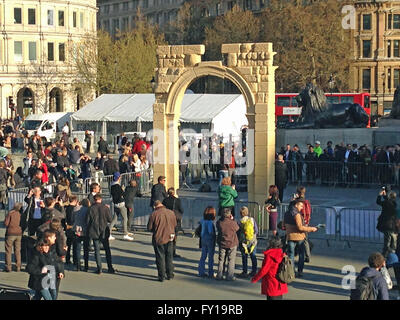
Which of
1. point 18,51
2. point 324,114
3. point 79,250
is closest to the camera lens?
point 79,250

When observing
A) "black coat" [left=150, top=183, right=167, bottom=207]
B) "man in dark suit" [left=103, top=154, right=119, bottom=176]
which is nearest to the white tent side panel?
"man in dark suit" [left=103, top=154, right=119, bottom=176]

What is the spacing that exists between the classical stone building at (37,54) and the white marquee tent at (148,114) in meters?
33.8

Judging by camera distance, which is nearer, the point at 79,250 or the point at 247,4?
the point at 79,250

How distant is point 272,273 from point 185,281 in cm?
400

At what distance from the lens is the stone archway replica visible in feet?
70.6

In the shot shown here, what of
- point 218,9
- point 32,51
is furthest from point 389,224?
point 218,9

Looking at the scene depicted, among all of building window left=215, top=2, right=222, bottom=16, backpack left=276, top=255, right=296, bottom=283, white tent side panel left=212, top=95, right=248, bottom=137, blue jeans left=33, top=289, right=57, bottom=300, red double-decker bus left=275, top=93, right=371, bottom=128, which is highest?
building window left=215, top=2, right=222, bottom=16

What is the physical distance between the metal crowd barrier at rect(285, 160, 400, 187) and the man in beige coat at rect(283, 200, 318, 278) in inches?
519

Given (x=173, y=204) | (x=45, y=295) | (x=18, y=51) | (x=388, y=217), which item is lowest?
(x=45, y=295)

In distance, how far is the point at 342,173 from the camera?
99.1 ft

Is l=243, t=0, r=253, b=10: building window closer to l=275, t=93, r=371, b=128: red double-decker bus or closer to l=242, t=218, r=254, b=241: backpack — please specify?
l=275, t=93, r=371, b=128: red double-decker bus

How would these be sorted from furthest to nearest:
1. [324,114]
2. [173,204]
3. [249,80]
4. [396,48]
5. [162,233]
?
1. [396,48]
2. [324,114]
3. [249,80]
4. [173,204]
5. [162,233]

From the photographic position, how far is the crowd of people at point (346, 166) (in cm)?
2955

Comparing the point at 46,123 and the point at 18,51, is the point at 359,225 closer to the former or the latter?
the point at 46,123
